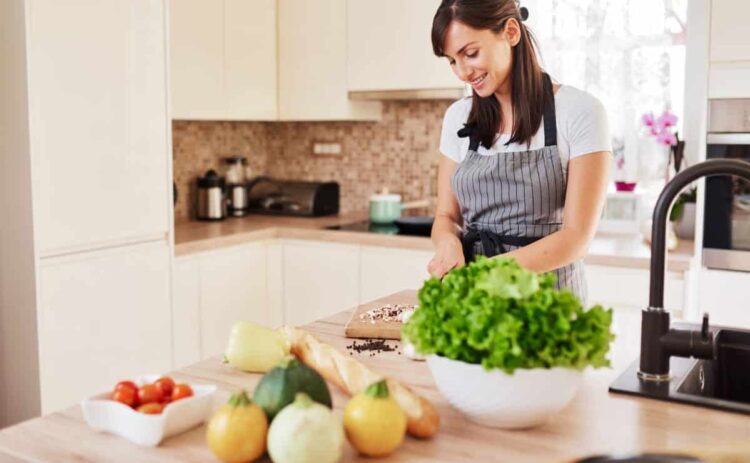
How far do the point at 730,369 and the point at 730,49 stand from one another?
153 centimetres

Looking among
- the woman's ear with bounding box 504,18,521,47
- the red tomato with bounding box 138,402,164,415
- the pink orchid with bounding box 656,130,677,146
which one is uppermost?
the woman's ear with bounding box 504,18,521,47

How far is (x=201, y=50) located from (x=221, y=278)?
1041 millimetres

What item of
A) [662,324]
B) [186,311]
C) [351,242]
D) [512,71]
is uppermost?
[512,71]

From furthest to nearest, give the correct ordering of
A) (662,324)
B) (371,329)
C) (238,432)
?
1. (371,329)
2. (662,324)
3. (238,432)

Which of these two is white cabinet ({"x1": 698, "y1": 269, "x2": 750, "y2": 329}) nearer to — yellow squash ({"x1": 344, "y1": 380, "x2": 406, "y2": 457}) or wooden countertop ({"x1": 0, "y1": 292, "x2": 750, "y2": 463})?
wooden countertop ({"x1": 0, "y1": 292, "x2": 750, "y2": 463})

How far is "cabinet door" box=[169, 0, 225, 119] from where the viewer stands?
3553mm

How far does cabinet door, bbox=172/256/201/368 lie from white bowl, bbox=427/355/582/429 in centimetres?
229

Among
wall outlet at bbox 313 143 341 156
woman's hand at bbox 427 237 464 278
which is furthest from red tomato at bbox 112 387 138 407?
wall outlet at bbox 313 143 341 156

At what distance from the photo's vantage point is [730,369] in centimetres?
169

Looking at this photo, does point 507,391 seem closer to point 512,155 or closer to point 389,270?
point 512,155

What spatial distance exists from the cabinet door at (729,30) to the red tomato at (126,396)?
7.81 ft

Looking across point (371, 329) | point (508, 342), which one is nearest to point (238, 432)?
point (508, 342)

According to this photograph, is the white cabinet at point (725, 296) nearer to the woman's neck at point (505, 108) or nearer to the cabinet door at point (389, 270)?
the cabinet door at point (389, 270)

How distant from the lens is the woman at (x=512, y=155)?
195 centimetres
